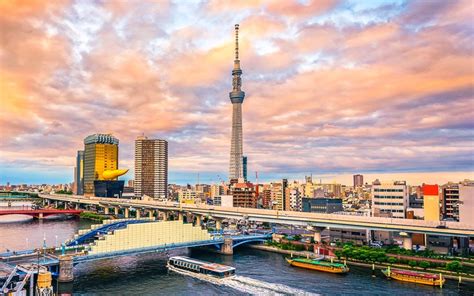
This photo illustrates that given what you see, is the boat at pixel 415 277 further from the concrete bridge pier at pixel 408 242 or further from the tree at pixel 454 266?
the concrete bridge pier at pixel 408 242

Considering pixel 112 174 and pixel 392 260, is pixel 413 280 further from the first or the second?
pixel 112 174

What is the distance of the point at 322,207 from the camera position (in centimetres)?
11769

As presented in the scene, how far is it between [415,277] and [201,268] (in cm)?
2739

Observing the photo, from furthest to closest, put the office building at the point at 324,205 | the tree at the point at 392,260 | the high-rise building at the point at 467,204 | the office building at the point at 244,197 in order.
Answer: the office building at the point at 244,197
the office building at the point at 324,205
the high-rise building at the point at 467,204
the tree at the point at 392,260

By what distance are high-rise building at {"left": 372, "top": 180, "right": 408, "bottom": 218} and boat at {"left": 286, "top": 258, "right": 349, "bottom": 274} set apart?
36.5 m

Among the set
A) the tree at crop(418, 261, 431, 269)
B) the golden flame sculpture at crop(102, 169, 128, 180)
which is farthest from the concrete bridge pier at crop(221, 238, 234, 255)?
the golden flame sculpture at crop(102, 169, 128, 180)

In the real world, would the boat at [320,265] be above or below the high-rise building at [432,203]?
below

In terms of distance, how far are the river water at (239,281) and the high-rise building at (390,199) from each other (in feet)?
119

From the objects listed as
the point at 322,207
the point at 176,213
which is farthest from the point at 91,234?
the point at 322,207

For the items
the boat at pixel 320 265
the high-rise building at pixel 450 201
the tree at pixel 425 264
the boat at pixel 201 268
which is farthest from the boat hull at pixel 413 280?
the high-rise building at pixel 450 201

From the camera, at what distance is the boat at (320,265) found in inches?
2147

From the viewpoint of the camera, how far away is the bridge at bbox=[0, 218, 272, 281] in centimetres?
4862

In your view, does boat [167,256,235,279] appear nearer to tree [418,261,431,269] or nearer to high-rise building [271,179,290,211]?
tree [418,261,431,269]

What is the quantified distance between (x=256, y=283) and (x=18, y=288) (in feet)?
84.8
